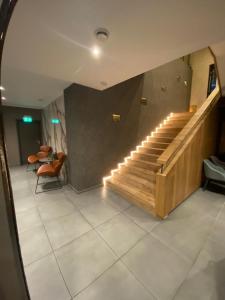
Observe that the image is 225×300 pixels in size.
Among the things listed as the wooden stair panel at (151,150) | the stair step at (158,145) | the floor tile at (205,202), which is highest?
the stair step at (158,145)

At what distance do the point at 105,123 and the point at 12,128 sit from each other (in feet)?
15.4

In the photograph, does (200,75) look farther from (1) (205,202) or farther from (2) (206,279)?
(2) (206,279)

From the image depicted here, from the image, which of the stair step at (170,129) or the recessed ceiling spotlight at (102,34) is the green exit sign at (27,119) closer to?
the stair step at (170,129)

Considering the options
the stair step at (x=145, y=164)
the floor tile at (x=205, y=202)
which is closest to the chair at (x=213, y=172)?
the floor tile at (x=205, y=202)

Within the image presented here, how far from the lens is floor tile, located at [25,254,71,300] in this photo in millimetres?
1311

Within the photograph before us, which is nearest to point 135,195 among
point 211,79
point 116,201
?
point 116,201

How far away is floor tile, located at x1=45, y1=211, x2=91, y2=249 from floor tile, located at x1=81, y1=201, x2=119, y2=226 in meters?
0.12

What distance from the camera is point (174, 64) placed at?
5551 millimetres

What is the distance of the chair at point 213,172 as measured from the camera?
3.15 metres

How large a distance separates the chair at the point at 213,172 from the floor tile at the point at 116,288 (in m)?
2.88

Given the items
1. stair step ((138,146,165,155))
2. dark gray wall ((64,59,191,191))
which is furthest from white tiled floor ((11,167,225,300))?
stair step ((138,146,165,155))

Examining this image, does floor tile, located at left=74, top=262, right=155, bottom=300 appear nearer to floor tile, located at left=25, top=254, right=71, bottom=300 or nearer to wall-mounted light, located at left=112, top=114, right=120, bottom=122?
floor tile, located at left=25, top=254, right=71, bottom=300

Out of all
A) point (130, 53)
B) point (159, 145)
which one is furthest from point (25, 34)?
point (159, 145)

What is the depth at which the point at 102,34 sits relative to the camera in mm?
1422
